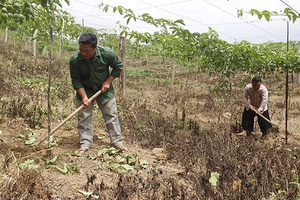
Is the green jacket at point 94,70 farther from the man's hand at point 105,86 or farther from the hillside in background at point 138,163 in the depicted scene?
the hillside in background at point 138,163

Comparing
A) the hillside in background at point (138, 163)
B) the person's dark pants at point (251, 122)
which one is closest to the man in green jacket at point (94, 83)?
the hillside in background at point (138, 163)

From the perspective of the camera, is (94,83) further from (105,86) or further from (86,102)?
(86,102)

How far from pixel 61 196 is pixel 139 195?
1.95 ft

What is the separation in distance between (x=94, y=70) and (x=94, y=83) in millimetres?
152

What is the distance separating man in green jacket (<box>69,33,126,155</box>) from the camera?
3.23 meters

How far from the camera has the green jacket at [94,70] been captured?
324 cm

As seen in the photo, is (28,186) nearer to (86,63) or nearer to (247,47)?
(86,63)

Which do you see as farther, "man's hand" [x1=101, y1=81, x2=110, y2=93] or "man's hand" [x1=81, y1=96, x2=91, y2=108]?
"man's hand" [x1=101, y1=81, x2=110, y2=93]

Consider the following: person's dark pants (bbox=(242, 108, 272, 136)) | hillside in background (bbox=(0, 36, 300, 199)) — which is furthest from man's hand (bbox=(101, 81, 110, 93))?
person's dark pants (bbox=(242, 108, 272, 136))

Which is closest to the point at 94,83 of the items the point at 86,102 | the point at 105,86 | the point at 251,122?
the point at 105,86

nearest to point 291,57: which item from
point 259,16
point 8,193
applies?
point 259,16

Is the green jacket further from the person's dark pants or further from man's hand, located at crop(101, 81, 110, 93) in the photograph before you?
the person's dark pants

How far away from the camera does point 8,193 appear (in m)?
1.96

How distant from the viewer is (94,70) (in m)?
3.26
